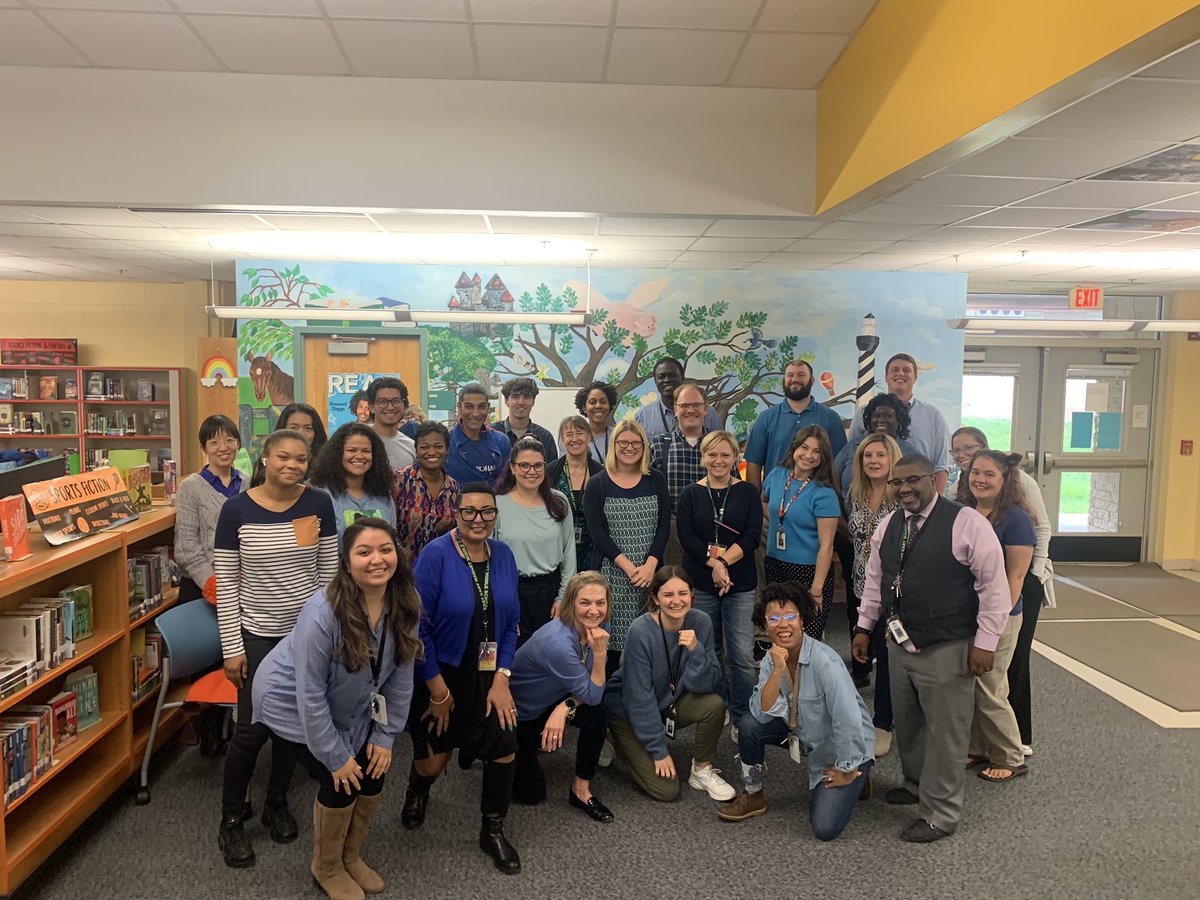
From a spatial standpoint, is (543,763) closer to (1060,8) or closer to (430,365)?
(1060,8)

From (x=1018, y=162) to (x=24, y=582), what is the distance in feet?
14.2

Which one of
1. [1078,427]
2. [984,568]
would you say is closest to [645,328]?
[984,568]

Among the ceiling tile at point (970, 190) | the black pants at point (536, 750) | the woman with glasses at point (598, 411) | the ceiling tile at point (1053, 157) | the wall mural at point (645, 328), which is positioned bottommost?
the black pants at point (536, 750)

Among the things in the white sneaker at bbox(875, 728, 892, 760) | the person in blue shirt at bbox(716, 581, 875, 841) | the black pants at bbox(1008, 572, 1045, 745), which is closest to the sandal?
the black pants at bbox(1008, 572, 1045, 745)

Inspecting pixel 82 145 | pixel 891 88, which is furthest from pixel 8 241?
pixel 891 88

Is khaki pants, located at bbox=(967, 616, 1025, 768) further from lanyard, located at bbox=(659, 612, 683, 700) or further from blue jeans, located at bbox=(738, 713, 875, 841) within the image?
lanyard, located at bbox=(659, 612, 683, 700)

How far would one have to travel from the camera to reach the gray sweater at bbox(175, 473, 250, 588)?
3.38 meters


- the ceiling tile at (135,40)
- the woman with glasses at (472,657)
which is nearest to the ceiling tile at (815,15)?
the woman with glasses at (472,657)

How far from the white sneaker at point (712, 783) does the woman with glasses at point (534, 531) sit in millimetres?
967

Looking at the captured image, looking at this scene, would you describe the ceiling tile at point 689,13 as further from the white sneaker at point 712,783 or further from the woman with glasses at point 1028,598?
the white sneaker at point 712,783

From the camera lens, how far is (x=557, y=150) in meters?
4.48

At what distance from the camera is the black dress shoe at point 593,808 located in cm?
314

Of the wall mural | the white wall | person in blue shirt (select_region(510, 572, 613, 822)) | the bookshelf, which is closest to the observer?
person in blue shirt (select_region(510, 572, 613, 822))

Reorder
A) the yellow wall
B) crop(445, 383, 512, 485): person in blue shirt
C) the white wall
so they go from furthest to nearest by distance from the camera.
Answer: the yellow wall → the white wall → crop(445, 383, 512, 485): person in blue shirt
